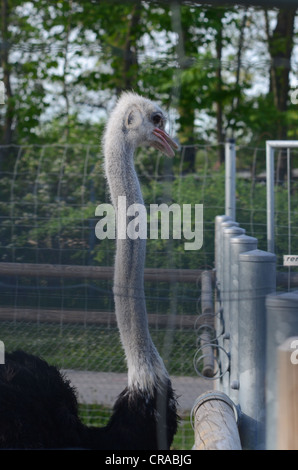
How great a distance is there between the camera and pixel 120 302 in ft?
5.21

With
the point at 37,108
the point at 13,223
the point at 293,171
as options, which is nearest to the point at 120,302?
the point at 13,223

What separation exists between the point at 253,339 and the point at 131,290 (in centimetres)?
28

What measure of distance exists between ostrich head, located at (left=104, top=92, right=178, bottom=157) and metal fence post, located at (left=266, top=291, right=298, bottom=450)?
1.72ft

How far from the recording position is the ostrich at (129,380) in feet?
5.01

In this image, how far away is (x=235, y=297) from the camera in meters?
1.70

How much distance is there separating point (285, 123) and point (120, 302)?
1.79 m

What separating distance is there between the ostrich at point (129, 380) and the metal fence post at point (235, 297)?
0.53ft

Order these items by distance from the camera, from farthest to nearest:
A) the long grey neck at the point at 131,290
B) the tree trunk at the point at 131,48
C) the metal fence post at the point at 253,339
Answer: the tree trunk at the point at 131,48
the long grey neck at the point at 131,290
the metal fence post at the point at 253,339

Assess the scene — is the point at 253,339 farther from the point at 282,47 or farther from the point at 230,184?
the point at 230,184
